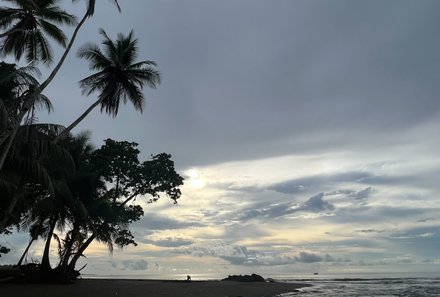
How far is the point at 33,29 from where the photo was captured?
2325 centimetres

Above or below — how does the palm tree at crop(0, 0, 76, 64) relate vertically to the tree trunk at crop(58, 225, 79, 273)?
above

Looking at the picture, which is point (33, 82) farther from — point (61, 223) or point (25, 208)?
point (61, 223)

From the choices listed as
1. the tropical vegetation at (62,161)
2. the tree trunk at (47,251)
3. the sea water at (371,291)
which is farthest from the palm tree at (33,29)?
the sea water at (371,291)

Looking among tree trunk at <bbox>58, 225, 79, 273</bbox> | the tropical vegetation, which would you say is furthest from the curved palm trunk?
tree trunk at <bbox>58, 225, 79, 273</bbox>

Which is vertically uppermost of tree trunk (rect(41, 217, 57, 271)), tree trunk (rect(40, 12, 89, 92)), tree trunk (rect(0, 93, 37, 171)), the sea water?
tree trunk (rect(40, 12, 89, 92))

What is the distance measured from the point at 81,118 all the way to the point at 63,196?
8.05m

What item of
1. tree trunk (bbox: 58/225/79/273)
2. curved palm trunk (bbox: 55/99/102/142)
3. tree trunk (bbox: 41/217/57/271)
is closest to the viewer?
curved palm trunk (bbox: 55/99/102/142)

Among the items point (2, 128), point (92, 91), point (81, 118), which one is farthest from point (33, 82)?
point (92, 91)

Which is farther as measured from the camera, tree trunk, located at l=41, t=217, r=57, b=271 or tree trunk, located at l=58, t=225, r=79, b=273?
tree trunk, located at l=58, t=225, r=79, b=273

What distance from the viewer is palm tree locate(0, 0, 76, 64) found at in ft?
72.7

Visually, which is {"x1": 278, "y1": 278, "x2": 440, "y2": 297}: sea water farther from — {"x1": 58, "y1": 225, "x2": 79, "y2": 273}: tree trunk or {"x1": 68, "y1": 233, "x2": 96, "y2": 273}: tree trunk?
{"x1": 58, "y1": 225, "x2": 79, "y2": 273}: tree trunk

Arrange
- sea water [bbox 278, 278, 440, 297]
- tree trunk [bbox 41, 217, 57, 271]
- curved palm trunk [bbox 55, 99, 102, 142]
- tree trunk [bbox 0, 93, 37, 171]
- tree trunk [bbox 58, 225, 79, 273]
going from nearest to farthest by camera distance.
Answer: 1. tree trunk [bbox 0, 93, 37, 171]
2. curved palm trunk [bbox 55, 99, 102, 142]
3. tree trunk [bbox 41, 217, 57, 271]
4. tree trunk [bbox 58, 225, 79, 273]
5. sea water [bbox 278, 278, 440, 297]

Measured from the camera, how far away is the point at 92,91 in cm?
2744

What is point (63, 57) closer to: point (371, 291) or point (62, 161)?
point (62, 161)
